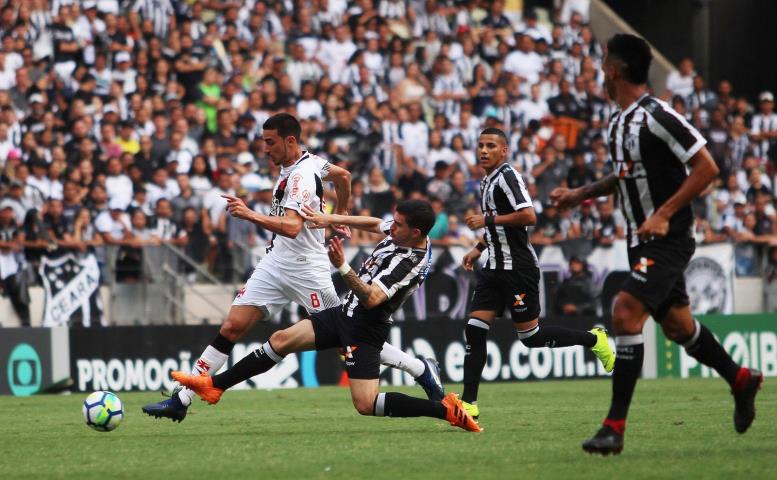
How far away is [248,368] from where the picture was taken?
410 inches

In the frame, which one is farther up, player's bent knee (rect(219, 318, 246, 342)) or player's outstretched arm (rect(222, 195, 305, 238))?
player's outstretched arm (rect(222, 195, 305, 238))

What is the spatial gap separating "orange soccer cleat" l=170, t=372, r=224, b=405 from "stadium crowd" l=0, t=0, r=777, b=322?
24.0 feet

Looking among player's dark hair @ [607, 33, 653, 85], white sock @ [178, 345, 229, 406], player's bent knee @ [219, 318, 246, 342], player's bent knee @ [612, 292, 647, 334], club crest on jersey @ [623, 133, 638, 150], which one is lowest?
white sock @ [178, 345, 229, 406]

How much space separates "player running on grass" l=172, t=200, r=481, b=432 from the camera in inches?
380

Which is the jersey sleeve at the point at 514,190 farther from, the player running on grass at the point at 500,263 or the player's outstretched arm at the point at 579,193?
the player's outstretched arm at the point at 579,193

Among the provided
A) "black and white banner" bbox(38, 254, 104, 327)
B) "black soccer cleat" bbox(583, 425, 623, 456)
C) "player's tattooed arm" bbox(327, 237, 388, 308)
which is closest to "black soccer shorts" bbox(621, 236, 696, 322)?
"black soccer cleat" bbox(583, 425, 623, 456)

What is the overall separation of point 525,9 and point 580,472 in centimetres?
2201

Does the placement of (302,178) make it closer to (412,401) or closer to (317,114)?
(412,401)

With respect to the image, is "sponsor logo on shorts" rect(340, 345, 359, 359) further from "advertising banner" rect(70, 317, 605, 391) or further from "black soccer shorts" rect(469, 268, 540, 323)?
"advertising banner" rect(70, 317, 605, 391)

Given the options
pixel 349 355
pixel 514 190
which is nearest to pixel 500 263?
pixel 514 190

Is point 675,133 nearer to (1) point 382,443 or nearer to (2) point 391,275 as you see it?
(2) point 391,275

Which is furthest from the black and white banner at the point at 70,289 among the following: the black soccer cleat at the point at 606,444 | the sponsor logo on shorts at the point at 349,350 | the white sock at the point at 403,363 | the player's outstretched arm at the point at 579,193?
the black soccer cleat at the point at 606,444

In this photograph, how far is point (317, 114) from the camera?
22109mm

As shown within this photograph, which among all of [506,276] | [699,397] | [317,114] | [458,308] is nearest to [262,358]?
[506,276]
